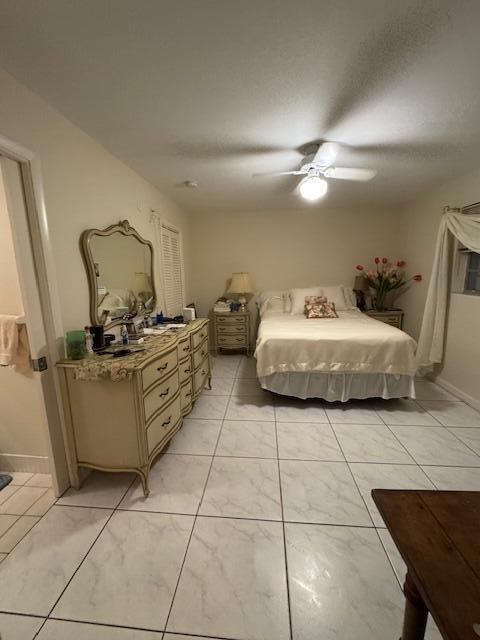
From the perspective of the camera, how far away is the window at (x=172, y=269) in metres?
3.18

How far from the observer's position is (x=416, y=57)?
4.07 ft

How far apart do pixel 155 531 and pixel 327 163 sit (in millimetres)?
2692

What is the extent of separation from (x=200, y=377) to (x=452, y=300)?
9.19ft

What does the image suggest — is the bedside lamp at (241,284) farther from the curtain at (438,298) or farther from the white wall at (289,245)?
the curtain at (438,298)

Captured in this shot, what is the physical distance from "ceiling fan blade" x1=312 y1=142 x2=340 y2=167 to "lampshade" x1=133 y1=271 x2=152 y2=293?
1783mm

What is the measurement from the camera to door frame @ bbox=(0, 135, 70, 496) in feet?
4.54

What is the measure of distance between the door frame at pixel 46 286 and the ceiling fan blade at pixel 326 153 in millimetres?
1794

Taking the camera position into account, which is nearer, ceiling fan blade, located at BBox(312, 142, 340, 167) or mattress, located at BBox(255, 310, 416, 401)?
ceiling fan blade, located at BBox(312, 142, 340, 167)

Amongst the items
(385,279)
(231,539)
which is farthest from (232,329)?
(231,539)

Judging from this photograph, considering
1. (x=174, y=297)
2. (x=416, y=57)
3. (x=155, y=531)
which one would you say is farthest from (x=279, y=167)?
(x=155, y=531)

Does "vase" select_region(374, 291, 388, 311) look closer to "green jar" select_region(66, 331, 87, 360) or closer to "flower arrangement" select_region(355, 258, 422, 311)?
"flower arrangement" select_region(355, 258, 422, 311)

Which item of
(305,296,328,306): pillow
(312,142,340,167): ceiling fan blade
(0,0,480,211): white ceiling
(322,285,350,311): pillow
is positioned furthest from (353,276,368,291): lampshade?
(312,142,340,167): ceiling fan blade

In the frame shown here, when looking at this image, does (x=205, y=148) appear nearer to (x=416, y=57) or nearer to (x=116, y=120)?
(x=116, y=120)

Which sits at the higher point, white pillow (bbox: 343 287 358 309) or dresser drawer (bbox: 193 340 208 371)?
white pillow (bbox: 343 287 358 309)
